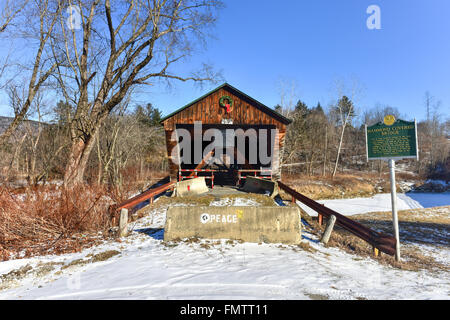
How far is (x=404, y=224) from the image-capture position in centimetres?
940

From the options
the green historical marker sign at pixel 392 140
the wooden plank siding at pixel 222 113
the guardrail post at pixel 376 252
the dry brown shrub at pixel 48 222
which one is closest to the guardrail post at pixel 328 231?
the guardrail post at pixel 376 252

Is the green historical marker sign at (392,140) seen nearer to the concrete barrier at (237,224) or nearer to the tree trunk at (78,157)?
the concrete barrier at (237,224)

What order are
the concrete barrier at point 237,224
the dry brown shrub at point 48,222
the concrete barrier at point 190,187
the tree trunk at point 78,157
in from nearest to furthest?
the dry brown shrub at point 48,222, the concrete barrier at point 237,224, the tree trunk at point 78,157, the concrete barrier at point 190,187

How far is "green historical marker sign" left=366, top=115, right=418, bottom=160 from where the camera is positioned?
4.77 m

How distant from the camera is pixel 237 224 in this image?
5.19 m

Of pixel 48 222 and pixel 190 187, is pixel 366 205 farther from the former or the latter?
pixel 48 222

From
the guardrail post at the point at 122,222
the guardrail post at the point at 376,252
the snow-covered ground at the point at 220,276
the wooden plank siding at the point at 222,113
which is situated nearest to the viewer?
the snow-covered ground at the point at 220,276

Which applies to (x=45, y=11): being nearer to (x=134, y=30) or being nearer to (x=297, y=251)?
(x=134, y=30)

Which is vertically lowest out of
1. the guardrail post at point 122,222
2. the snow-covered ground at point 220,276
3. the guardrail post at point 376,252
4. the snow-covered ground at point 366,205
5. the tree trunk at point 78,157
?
the snow-covered ground at point 366,205

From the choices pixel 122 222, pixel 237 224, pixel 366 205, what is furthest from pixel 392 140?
pixel 366 205

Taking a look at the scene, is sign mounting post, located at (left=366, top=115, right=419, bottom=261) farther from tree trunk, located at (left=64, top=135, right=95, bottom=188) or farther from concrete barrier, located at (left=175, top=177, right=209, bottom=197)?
tree trunk, located at (left=64, top=135, right=95, bottom=188)

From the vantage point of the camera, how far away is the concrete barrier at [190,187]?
1063 centimetres
